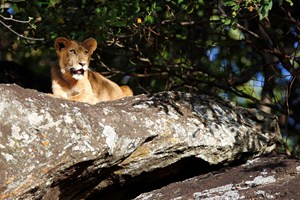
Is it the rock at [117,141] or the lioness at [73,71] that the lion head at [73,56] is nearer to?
the lioness at [73,71]

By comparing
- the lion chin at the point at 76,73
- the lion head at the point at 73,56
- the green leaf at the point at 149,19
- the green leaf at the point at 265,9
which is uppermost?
the green leaf at the point at 149,19

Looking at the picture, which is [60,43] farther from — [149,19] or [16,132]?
[16,132]

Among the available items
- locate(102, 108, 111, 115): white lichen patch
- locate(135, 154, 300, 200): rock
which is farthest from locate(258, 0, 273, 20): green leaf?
locate(102, 108, 111, 115): white lichen patch

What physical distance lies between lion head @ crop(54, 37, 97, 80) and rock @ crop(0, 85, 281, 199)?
1.09m

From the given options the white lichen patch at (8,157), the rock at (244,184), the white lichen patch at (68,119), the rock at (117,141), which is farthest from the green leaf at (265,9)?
the white lichen patch at (8,157)

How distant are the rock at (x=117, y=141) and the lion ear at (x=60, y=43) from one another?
4.86 feet

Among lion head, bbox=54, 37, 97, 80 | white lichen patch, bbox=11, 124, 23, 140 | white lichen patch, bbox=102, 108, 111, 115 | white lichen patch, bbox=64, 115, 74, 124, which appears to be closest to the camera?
white lichen patch, bbox=11, 124, 23, 140

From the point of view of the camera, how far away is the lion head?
11.1 metres

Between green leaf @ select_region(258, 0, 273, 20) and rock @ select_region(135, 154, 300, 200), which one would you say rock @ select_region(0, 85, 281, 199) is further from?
green leaf @ select_region(258, 0, 273, 20)

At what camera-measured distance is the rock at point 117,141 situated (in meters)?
8.56

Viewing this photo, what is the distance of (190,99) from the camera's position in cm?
1108

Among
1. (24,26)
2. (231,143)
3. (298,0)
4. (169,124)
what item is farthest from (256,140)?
(24,26)

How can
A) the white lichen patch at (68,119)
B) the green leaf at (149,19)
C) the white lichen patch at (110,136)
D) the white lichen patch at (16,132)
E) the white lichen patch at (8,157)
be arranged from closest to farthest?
1. the white lichen patch at (8,157)
2. the white lichen patch at (16,132)
3. the white lichen patch at (68,119)
4. the white lichen patch at (110,136)
5. the green leaf at (149,19)

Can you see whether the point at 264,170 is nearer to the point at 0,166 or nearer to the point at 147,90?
the point at 0,166
